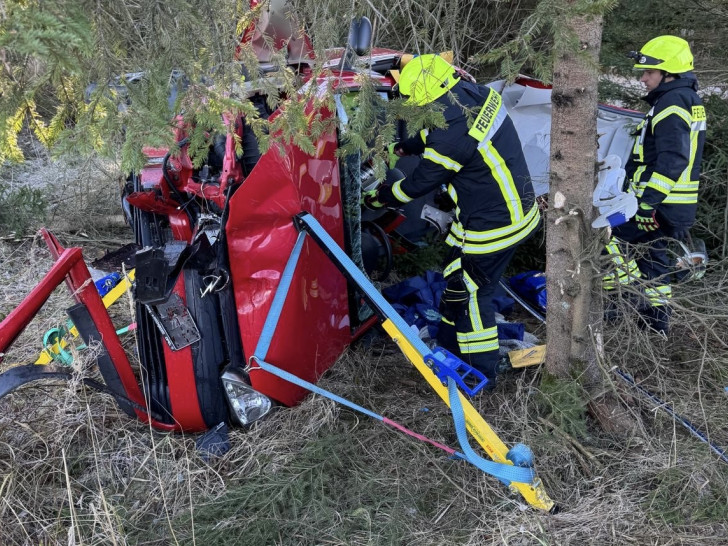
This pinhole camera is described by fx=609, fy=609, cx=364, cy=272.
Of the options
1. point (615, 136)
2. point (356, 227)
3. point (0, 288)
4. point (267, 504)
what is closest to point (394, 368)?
point (356, 227)

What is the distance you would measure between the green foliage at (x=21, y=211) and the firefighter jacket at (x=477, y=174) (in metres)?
3.66

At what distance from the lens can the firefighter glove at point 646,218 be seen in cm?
393

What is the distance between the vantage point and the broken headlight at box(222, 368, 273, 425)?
2846 millimetres

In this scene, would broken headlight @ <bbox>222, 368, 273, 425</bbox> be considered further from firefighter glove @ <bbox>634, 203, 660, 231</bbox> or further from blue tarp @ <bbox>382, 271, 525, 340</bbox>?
firefighter glove @ <bbox>634, 203, 660, 231</bbox>

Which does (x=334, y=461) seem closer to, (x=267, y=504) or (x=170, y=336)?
(x=267, y=504)

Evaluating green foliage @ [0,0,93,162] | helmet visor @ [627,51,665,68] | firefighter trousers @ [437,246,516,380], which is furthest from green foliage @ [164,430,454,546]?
helmet visor @ [627,51,665,68]

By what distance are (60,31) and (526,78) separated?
3.95 metres

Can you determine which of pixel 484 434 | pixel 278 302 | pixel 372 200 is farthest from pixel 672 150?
pixel 278 302

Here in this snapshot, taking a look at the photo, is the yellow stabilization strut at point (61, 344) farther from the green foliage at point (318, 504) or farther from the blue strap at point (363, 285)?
the green foliage at point (318, 504)

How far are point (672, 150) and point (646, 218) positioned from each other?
0.46 m

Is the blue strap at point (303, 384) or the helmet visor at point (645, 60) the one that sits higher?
the helmet visor at point (645, 60)

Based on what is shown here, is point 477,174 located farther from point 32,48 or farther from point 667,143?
point 32,48

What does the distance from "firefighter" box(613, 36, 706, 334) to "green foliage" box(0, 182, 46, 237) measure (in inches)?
197

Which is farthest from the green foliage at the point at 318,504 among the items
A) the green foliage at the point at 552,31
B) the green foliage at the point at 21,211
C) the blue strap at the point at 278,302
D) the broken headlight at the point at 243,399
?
the green foliage at the point at 21,211
